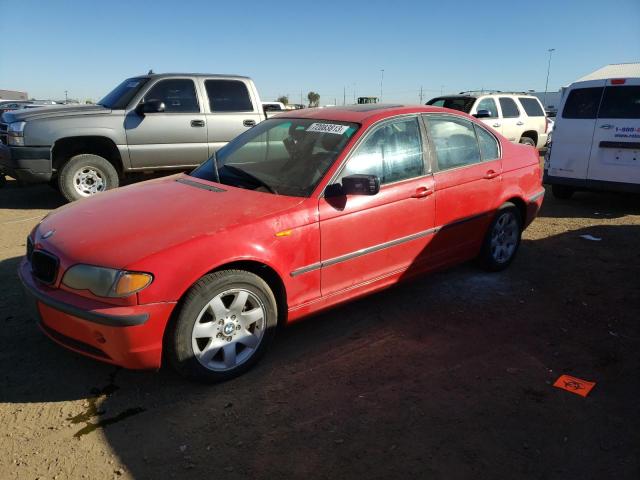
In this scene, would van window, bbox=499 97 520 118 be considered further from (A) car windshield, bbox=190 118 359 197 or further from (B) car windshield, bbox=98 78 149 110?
(A) car windshield, bbox=190 118 359 197

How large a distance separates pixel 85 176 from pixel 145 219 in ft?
16.0

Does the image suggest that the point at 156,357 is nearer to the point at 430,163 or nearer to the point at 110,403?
the point at 110,403

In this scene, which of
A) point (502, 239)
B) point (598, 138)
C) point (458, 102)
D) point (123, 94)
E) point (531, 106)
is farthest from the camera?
point (531, 106)

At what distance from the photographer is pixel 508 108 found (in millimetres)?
12547

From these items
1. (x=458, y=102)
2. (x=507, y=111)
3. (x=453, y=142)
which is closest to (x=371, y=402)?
(x=453, y=142)

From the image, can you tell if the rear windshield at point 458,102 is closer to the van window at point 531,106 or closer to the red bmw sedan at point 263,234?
the van window at point 531,106

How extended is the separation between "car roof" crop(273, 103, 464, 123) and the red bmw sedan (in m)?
0.02

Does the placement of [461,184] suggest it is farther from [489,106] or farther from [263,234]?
[489,106]

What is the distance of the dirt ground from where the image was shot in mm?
2410

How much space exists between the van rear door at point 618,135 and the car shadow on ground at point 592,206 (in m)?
0.58

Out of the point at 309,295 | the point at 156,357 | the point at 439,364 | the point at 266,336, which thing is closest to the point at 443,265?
the point at 439,364

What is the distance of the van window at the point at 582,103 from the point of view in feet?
23.9

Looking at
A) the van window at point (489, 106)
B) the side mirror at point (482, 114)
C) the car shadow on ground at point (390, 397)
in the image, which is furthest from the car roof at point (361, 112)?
the van window at point (489, 106)

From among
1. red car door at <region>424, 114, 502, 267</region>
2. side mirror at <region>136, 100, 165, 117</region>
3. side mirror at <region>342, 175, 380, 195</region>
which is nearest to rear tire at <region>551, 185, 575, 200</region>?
red car door at <region>424, 114, 502, 267</region>
